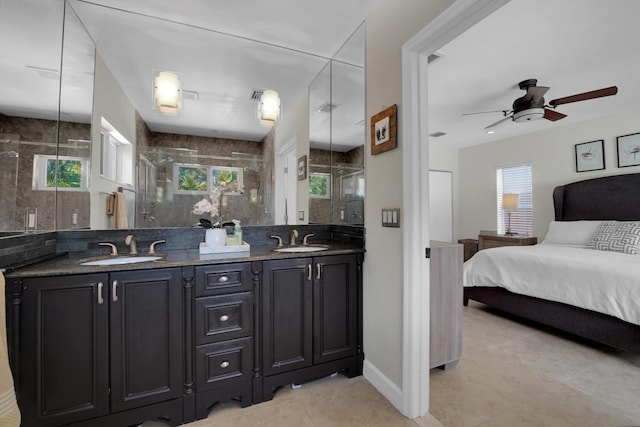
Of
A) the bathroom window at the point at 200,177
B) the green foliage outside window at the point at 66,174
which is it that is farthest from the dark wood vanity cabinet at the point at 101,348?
the bathroom window at the point at 200,177

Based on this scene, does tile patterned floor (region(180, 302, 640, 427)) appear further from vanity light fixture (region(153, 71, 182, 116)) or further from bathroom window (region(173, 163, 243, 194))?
vanity light fixture (region(153, 71, 182, 116))

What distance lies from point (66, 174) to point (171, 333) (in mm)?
1219

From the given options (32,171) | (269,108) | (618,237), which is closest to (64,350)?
(32,171)

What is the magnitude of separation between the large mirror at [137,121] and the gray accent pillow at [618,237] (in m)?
3.30

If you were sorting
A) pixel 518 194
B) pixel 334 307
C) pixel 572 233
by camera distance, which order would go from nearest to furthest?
1. pixel 334 307
2. pixel 572 233
3. pixel 518 194

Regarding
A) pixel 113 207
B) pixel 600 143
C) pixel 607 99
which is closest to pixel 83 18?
pixel 113 207

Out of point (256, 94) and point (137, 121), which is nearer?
point (137, 121)

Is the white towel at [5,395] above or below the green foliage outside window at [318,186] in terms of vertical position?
below

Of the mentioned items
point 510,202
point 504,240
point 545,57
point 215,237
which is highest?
point 545,57

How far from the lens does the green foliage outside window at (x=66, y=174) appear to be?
1.68 metres

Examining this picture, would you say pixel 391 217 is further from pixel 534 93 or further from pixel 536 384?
pixel 534 93

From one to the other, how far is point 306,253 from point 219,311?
0.63 meters

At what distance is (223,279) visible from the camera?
5.40ft

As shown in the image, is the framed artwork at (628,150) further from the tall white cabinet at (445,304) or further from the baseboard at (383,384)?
the baseboard at (383,384)
